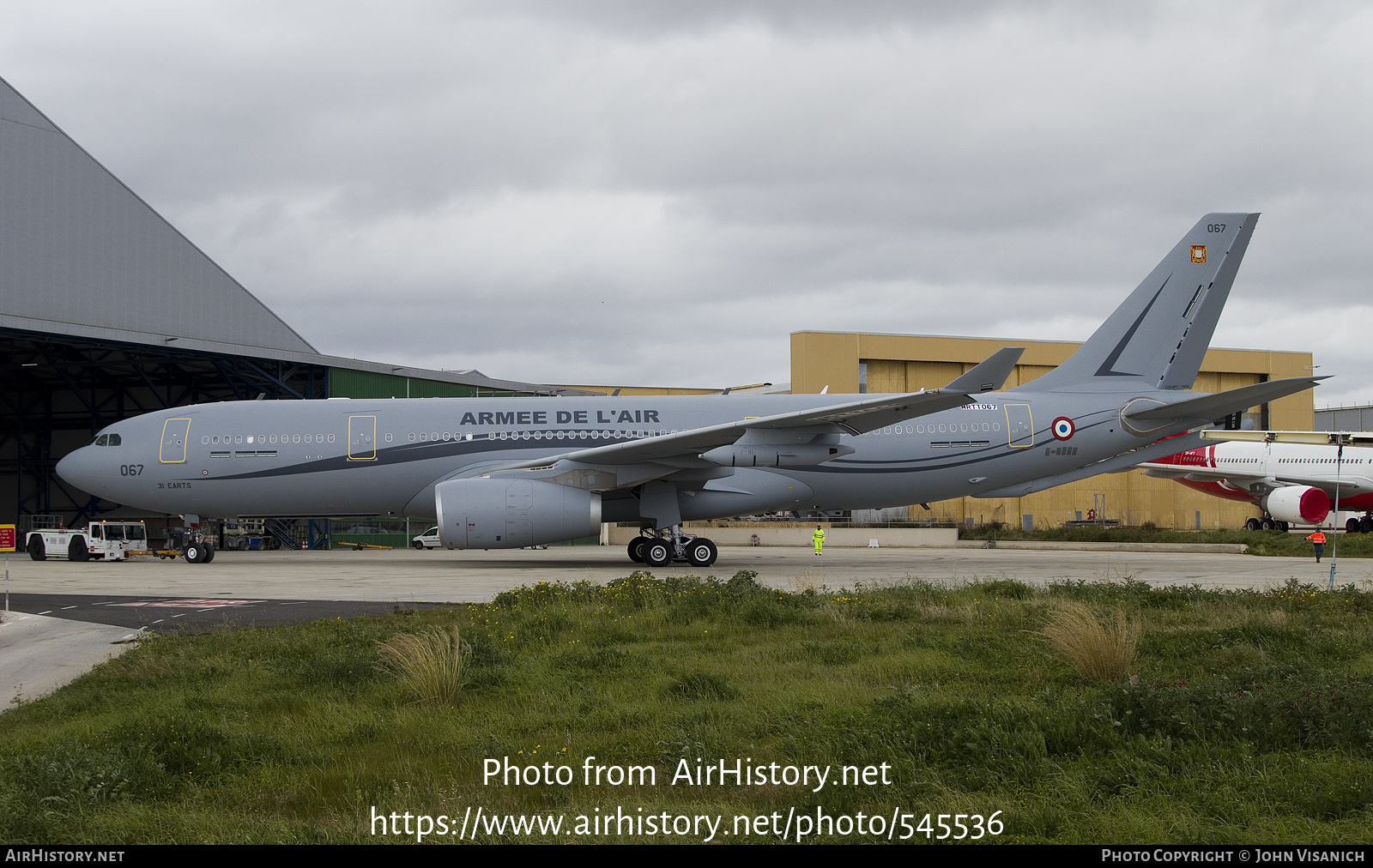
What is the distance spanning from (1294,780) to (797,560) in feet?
66.1

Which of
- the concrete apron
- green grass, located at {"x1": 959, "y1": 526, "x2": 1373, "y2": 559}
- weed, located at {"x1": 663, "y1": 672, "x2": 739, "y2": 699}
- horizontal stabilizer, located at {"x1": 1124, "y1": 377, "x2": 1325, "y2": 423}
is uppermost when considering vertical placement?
horizontal stabilizer, located at {"x1": 1124, "y1": 377, "x2": 1325, "y2": 423}

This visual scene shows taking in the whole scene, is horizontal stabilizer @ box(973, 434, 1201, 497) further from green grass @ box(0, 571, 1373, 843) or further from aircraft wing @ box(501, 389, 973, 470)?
green grass @ box(0, 571, 1373, 843)

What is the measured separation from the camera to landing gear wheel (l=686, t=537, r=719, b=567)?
2081 cm

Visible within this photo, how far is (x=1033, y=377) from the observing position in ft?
161

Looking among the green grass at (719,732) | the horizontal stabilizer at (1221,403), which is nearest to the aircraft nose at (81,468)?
the green grass at (719,732)

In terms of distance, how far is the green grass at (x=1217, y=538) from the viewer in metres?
25.8

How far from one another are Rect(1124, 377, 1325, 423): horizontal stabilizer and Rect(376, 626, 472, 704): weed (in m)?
14.3

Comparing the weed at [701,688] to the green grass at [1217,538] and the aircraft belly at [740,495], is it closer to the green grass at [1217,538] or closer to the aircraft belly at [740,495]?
the aircraft belly at [740,495]

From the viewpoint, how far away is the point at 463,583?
54.6 ft

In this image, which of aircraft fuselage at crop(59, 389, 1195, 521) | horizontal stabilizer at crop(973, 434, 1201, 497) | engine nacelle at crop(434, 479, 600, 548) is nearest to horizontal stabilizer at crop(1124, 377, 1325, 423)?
aircraft fuselage at crop(59, 389, 1195, 521)

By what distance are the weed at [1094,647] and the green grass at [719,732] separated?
0.14 metres

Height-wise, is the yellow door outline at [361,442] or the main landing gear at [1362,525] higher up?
the yellow door outline at [361,442]

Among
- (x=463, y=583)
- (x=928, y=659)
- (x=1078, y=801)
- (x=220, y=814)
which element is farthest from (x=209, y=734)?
(x=463, y=583)

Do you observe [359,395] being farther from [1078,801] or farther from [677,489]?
[1078,801]
